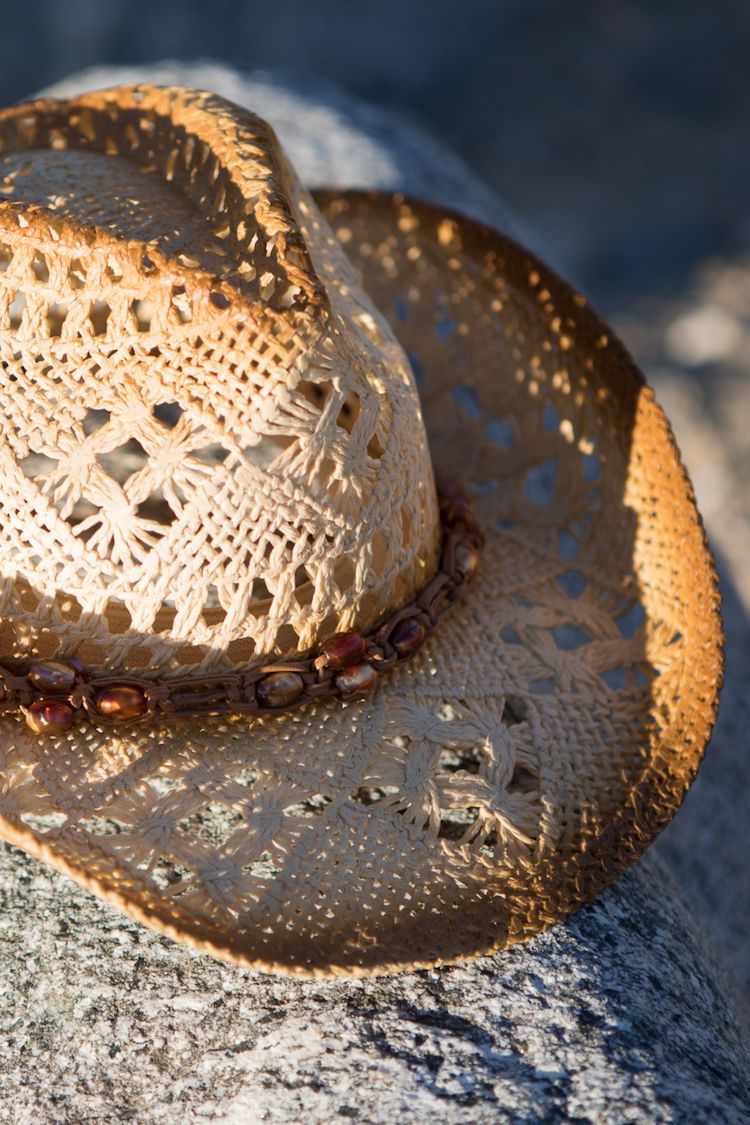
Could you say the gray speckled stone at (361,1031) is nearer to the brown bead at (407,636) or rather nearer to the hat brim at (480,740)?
the hat brim at (480,740)

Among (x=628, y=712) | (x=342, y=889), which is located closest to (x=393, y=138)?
(x=628, y=712)

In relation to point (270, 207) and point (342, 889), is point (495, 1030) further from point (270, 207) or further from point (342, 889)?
point (270, 207)

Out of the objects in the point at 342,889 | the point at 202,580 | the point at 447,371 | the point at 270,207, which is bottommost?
the point at 342,889

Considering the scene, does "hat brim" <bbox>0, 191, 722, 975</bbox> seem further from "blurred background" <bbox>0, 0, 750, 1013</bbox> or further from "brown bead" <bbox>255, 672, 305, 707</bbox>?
"blurred background" <bbox>0, 0, 750, 1013</bbox>

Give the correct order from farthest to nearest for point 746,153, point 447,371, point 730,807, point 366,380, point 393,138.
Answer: point 746,153 < point 393,138 < point 730,807 < point 447,371 < point 366,380

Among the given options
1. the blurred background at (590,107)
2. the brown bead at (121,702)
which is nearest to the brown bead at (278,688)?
the brown bead at (121,702)

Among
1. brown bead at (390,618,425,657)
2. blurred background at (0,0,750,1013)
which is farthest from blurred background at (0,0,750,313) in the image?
brown bead at (390,618,425,657)
